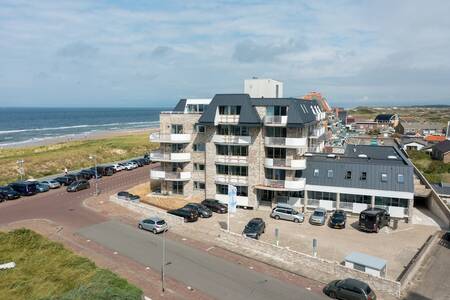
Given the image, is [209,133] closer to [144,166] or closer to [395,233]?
[395,233]

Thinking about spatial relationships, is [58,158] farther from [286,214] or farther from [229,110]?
[286,214]

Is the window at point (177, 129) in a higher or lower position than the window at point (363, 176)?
higher

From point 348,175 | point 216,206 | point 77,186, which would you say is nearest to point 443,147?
point 348,175

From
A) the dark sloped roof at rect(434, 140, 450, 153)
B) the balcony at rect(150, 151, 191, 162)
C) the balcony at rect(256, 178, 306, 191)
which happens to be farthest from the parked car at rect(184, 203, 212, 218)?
the dark sloped roof at rect(434, 140, 450, 153)

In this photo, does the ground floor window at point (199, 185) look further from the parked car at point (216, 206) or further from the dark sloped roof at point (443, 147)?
the dark sloped roof at point (443, 147)

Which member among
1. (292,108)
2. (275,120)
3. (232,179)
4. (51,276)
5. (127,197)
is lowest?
(51,276)

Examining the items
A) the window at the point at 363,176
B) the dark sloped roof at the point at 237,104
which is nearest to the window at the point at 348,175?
the window at the point at 363,176
